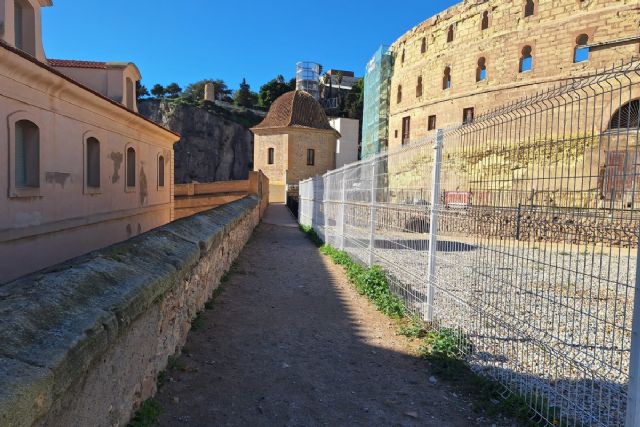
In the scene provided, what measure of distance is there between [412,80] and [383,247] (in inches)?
1082

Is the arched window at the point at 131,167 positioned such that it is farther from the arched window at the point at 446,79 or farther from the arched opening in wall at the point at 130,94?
the arched window at the point at 446,79

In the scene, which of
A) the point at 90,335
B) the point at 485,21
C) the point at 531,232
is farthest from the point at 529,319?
the point at 485,21

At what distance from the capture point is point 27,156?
8430 millimetres

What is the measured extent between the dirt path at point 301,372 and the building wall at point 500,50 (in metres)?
22.0

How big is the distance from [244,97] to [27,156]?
64.4 metres

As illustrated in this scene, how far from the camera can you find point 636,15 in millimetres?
20672

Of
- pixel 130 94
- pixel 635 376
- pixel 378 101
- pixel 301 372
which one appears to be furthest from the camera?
pixel 378 101

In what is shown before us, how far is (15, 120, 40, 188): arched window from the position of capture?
8.16 m

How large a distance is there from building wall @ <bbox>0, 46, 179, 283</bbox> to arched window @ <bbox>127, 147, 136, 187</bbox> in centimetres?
24

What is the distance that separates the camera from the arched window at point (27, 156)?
816 centimetres

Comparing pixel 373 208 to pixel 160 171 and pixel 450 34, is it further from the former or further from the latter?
pixel 450 34

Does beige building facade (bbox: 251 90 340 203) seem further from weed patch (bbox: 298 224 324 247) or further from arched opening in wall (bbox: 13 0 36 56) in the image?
arched opening in wall (bbox: 13 0 36 56)

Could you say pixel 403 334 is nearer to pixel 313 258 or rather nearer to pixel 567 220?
pixel 567 220

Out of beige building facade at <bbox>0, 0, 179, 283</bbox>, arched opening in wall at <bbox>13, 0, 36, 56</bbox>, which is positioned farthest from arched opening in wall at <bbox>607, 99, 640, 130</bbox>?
arched opening in wall at <bbox>13, 0, 36, 56</bbox>
